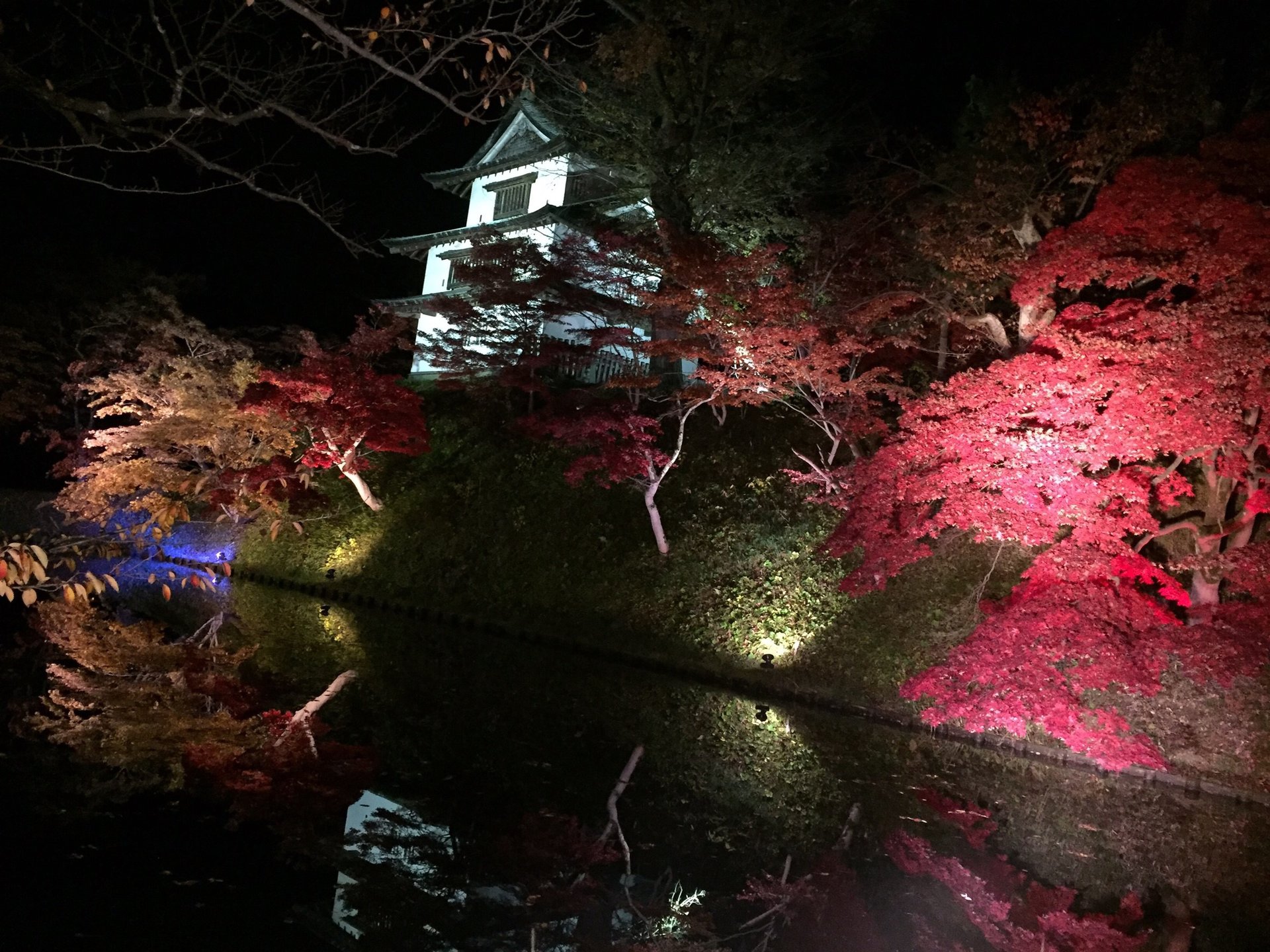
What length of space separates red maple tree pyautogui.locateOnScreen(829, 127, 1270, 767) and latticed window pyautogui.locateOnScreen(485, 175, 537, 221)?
19499 mm

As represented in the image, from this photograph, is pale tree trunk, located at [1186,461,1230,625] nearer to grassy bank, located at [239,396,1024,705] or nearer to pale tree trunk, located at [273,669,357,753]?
grassy bank, located at [239,396,1024,705]

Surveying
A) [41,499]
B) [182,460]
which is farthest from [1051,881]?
[41,499]

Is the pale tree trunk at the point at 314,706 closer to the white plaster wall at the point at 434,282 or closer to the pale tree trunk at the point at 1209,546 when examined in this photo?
the pale tree trunk at the point at 1209,546

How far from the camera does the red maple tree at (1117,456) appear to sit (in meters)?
8.51

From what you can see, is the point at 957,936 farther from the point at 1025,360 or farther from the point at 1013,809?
the point at 1025,360

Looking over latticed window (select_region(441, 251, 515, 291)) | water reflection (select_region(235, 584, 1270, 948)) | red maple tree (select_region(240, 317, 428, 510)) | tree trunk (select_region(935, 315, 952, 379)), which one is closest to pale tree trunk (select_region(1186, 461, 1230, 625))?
water reflection (select_region(235, 584, 1270, 948))

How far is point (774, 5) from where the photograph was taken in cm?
1630

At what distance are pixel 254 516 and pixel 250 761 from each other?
16877mm

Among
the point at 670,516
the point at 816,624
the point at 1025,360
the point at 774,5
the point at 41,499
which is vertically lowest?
the point at 41,499

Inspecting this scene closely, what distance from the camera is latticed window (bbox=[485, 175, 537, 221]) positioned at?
26.6m

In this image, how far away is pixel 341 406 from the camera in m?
16.5

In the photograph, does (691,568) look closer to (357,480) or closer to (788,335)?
(788,335)

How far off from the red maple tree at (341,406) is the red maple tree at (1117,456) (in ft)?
36.2

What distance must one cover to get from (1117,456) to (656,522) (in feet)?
24.5
